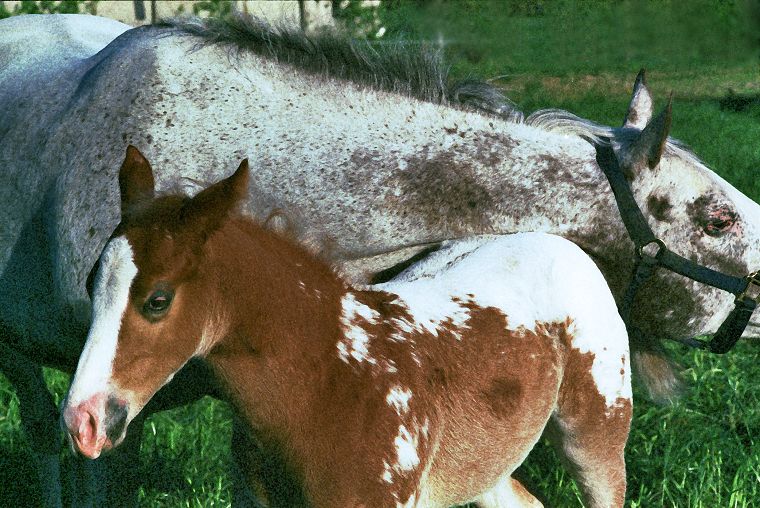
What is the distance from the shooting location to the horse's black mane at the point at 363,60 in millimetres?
3844

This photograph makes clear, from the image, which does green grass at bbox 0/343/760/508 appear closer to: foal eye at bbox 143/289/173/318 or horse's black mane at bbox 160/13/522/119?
horse's black mane at bbox 160/13/522/119

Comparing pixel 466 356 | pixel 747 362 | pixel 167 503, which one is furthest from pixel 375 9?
pixel 466 356

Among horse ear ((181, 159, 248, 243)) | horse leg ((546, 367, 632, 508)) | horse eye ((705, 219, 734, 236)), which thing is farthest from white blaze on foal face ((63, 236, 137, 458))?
horse eye ((705, 219, 734, 236))

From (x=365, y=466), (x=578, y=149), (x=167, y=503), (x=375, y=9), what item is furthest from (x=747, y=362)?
(x=375, y=9)

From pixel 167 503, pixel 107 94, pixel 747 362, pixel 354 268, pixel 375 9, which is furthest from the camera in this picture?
pixel 375 9

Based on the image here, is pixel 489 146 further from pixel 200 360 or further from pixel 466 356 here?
pixel 200 360

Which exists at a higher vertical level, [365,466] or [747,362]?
[365,466]

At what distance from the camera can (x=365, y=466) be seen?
9.25 ft

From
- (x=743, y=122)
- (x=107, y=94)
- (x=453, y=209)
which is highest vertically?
(x=107, y=94)

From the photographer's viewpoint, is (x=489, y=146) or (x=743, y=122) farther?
(x=743, y=122)

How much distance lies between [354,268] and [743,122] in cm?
873

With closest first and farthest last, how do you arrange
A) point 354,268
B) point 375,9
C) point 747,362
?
1. point 354,268
2. point 747,362
3. point 375,9

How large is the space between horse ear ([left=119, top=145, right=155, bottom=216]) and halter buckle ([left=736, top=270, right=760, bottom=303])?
1.97m

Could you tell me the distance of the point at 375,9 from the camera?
1052cm
